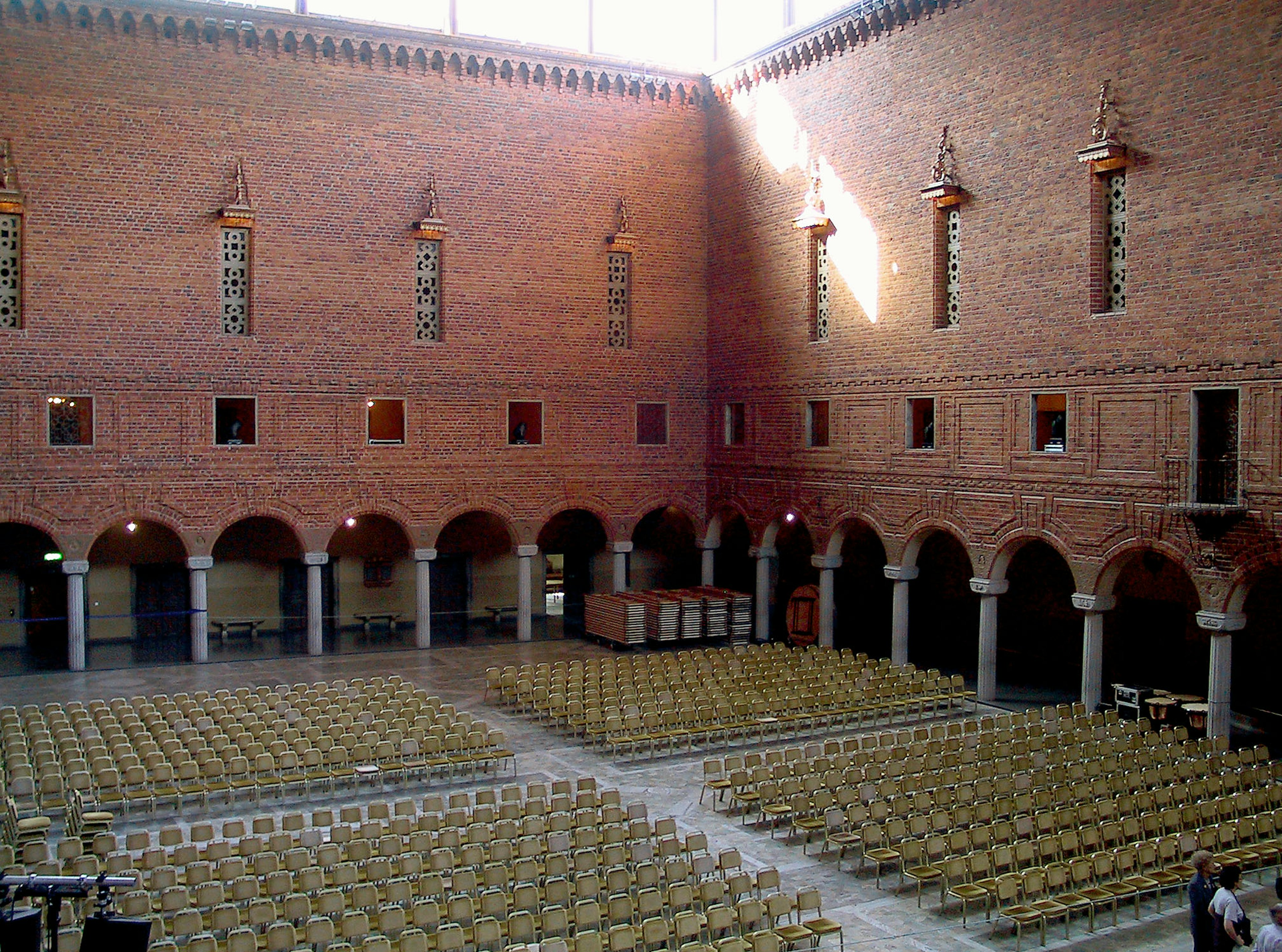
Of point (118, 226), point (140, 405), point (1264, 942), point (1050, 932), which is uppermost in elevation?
point (118, 226)

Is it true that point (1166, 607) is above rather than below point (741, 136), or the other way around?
below

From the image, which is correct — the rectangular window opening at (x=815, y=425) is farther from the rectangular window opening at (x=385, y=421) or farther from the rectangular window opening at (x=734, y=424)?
the rectangular window opening at (x=385, y=421)

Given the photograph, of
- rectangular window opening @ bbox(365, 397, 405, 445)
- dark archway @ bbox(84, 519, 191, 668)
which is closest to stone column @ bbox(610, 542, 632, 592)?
rectangular window opening @ bbox(365, 397, 405, 445)

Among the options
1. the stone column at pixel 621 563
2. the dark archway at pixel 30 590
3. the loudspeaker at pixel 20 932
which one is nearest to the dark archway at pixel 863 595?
the stone column at pixel 621 563

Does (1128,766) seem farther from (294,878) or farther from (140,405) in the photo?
(140,405)

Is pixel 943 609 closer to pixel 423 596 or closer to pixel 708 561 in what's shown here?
pixel 708 561

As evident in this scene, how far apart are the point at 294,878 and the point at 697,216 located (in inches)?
955

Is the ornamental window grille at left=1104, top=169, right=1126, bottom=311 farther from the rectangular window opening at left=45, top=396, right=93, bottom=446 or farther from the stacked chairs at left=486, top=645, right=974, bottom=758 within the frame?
the rectangular window opening at left=45, top=396, right=93, bottom=446

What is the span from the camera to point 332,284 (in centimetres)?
3008

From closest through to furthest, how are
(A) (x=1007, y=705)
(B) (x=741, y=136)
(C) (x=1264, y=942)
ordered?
(C) (x=1264, y=942) → (A) (x=1007, y=705) → (B) (x=741, y=136)

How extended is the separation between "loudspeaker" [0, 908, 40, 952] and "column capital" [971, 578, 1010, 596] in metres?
20.0

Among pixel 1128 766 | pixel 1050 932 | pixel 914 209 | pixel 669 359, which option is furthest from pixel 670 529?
pixel 1050 932

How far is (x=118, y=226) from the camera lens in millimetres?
27906

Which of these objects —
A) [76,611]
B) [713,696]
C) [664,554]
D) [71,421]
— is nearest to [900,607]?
[713,696]
